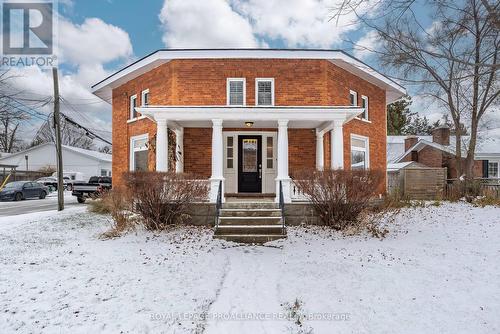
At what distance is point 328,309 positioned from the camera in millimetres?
3922

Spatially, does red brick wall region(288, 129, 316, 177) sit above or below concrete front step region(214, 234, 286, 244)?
above

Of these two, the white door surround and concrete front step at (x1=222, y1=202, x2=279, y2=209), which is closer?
concrete front step at (x1=222, y1=202, x2=279, y2=209)

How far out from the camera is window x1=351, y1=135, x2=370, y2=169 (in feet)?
41.8

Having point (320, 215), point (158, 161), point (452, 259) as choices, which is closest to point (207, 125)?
point (158, 161)

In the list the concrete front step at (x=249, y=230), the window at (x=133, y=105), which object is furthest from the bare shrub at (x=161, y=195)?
the window at (x=133, y=105)

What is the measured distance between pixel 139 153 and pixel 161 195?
20.1 ft

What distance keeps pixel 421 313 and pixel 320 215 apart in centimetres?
421

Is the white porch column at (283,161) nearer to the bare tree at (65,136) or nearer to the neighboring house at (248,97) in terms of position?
the neighboring house at (248,97)

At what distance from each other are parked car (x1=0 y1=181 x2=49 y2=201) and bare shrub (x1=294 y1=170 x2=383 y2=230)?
2079cm


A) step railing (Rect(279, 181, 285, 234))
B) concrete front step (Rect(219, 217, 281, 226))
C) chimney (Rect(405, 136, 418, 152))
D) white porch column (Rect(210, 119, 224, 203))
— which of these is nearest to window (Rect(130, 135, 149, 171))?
white porch column (Rect(210, 119, 224, 203))

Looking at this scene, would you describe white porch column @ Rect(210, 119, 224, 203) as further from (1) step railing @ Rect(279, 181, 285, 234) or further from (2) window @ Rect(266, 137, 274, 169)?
(2) window @ Rect(266, 137, 274, 169)

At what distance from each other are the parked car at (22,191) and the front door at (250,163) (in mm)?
17534

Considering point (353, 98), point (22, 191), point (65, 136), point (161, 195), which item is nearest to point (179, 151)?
point (161, 195)

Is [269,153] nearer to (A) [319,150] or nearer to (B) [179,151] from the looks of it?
(A) [319,150]
